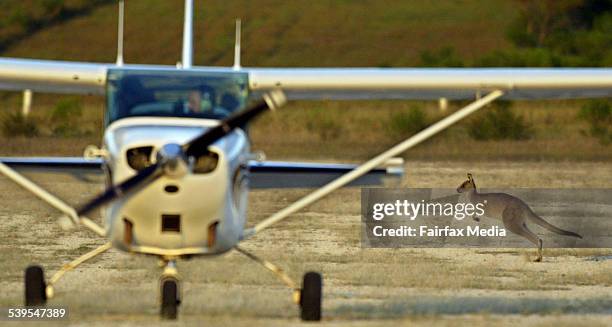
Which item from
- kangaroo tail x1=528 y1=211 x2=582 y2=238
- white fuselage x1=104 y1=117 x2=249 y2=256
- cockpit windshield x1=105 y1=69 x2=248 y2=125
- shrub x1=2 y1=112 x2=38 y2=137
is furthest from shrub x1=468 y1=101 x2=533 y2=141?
white fuselage x1=104 y1=117 x2=249 y2=256

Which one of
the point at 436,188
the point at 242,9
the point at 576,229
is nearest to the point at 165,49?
the point at 242,9

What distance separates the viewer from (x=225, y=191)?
345 inches

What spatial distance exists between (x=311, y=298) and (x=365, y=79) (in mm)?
1555

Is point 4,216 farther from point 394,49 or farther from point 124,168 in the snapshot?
point 394,49

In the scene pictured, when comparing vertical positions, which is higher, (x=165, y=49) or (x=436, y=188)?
(x=165, y=49)

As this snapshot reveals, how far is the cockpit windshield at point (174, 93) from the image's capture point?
924cm

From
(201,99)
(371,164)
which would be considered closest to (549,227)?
(371,164)

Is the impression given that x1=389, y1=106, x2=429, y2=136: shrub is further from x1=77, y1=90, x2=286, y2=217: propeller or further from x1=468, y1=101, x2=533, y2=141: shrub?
x1=77, y1=90, x2=286, y2=217: propeller

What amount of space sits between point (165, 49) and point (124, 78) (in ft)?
176

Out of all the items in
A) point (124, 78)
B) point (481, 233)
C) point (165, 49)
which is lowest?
point (481, 233)

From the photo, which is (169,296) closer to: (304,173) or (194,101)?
(194,101)

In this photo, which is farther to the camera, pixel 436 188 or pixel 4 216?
pixel 436 188

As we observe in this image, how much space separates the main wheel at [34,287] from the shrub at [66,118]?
21842 mm

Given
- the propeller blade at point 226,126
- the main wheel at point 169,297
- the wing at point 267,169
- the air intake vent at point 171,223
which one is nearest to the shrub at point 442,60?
the wing at point 267,169
